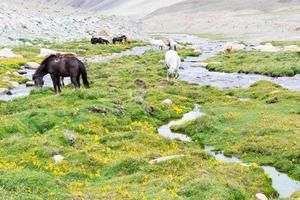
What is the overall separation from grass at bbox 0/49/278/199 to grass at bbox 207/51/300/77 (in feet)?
63.5

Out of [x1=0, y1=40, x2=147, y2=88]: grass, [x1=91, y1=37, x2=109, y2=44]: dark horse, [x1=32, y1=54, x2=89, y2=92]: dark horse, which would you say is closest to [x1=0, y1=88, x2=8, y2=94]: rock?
[x1=0, y1=40, x2=147, y2=88]: grass

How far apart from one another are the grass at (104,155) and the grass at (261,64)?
1935cm

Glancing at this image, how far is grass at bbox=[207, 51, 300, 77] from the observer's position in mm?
51156

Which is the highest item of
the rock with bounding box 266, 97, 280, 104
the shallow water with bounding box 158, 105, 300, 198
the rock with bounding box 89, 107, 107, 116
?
the rock with bounding box 89, 107, 107, 116

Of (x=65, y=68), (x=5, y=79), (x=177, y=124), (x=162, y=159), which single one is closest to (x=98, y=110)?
(x=177, y=124)

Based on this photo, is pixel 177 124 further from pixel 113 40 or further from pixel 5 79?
pixel 113 40

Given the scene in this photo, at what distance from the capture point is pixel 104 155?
73.5 ft

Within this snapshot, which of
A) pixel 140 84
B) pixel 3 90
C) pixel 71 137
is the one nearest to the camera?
pixel 71 137

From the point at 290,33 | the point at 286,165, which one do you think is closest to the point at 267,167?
the point at 286,165

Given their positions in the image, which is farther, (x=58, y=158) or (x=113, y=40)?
(x=113, y=40)

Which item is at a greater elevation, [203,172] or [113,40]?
[203,172]

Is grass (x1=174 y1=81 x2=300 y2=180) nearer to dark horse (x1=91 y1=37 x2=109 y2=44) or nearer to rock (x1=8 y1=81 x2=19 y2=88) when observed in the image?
rock (x1=8 y1=81 x2=19 y2=88)

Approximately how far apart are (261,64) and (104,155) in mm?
37564

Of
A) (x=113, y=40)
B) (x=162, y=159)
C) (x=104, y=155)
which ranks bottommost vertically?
(x=113, y=40)
